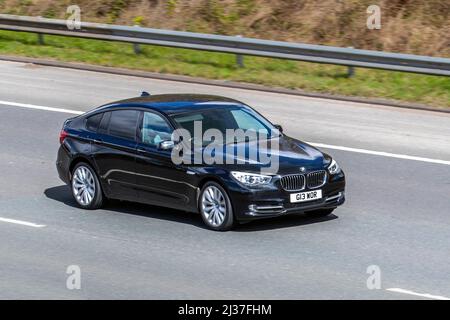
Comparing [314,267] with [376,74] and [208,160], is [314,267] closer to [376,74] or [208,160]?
[208,160]

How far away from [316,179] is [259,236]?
106cm

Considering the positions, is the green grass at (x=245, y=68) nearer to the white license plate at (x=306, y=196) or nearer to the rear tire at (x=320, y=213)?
the rear tire at (x=320, y=213)

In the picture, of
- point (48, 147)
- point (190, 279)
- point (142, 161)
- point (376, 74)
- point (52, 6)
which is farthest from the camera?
point (52, 6)

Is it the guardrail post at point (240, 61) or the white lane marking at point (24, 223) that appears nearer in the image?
the white lane marking at point (24, 223)

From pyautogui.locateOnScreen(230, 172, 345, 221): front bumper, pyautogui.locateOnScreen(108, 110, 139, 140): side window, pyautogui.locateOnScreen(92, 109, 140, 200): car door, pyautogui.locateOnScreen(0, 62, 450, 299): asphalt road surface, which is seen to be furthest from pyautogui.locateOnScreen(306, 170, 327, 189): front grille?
pyautogui.locateOnScreen(108, 110, 139, 140): side window

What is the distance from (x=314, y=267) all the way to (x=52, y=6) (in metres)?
19.0

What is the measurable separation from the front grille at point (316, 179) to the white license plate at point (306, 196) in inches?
3.1

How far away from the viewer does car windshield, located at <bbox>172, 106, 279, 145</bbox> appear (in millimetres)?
14883

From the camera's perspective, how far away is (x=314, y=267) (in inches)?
496

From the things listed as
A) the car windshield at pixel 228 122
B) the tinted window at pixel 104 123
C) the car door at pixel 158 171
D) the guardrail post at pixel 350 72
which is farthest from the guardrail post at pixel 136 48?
the car door at pixel 158 171

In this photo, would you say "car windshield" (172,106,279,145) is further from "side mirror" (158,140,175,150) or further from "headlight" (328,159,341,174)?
"headlight" (328,159,341,174)

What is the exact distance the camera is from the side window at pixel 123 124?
1534 centimetres

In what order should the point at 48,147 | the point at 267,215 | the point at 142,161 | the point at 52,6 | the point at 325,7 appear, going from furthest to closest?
the point at 52,6, the point at 325,7, the point at 48,147, the point at 142,161, the point at 267,215
